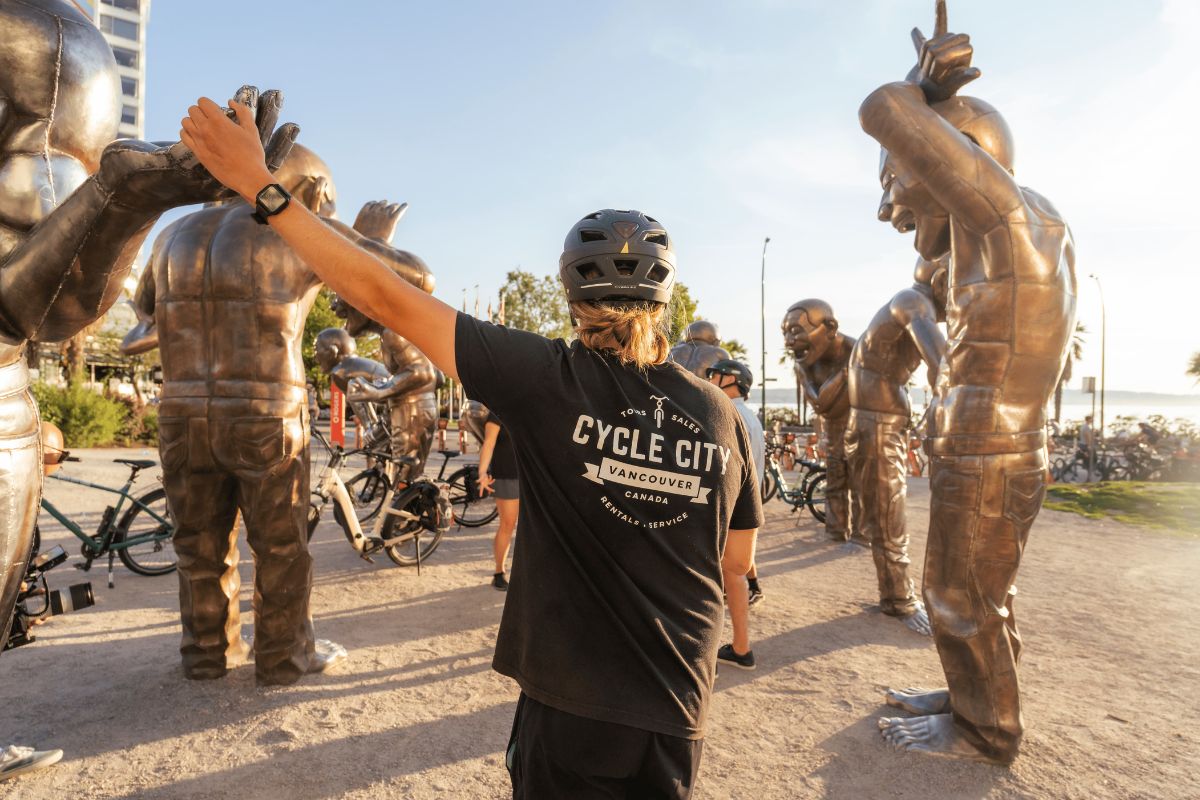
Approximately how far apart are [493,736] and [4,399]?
2.71m

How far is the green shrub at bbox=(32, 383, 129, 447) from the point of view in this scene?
59.5 feet

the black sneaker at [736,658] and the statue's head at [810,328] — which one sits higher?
the statue's head at [810,328]

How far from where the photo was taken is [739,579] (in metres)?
4.51

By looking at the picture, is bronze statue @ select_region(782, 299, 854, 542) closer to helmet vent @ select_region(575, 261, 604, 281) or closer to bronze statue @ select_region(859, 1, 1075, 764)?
bronze statue @ select_region(859, 1, 1075, 764)

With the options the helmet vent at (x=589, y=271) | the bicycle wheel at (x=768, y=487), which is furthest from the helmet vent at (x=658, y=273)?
the bicycle wheel at (x=768, y=487)

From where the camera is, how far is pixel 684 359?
7.36 m

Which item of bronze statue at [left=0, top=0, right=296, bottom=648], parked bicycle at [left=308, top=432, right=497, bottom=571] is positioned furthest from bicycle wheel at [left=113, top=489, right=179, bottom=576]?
bronze statue at [left=0, top=0, right=296, bottom=648]

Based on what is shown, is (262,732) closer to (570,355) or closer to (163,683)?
(163,683)

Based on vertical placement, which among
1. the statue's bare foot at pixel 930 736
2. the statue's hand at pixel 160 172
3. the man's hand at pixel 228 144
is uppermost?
the statue's hand at pixel 160 172

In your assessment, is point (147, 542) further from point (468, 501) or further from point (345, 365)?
point (345, 365)

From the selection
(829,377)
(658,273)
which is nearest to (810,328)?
(829,377)

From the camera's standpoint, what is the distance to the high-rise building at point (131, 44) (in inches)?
2456

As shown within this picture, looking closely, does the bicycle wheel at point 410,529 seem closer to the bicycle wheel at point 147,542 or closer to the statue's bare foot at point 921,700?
the bicycle wheel at point 147,542

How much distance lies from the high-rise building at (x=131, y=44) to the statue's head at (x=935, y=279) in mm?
74628
